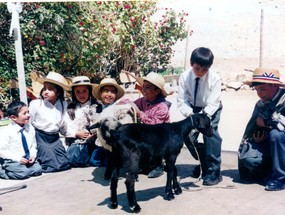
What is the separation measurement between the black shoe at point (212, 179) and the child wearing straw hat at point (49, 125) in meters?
1.94

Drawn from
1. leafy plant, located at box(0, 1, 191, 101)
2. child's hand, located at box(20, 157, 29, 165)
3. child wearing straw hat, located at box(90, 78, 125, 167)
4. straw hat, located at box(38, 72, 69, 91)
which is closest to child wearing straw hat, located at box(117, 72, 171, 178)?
child wearing straw hat, located at box(90, 78, 125, 167)

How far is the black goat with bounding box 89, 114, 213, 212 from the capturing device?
13.1ft

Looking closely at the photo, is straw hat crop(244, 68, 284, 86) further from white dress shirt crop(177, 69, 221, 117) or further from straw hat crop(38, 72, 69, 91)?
straw hat crop(38, 72, 69, 91)

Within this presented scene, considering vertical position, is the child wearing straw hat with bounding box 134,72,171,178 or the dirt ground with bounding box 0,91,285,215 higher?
the child wearing straw hat with bounding box 134,72,171,178

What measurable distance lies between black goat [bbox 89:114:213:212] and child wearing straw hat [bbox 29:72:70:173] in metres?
1.23

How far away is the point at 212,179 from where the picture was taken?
471cm

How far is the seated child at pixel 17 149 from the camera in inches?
199

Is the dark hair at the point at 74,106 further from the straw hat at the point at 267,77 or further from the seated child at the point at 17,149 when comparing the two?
the straw hat at the point at 267,77

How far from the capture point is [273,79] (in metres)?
4.56

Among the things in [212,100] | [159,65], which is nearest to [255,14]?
[159,65]

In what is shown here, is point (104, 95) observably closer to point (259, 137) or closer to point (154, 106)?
point (154, 106)

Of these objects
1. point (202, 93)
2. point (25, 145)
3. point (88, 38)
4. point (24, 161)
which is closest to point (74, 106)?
point (25, 145)

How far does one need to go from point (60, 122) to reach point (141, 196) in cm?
183

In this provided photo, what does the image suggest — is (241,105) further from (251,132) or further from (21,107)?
(21,107)
